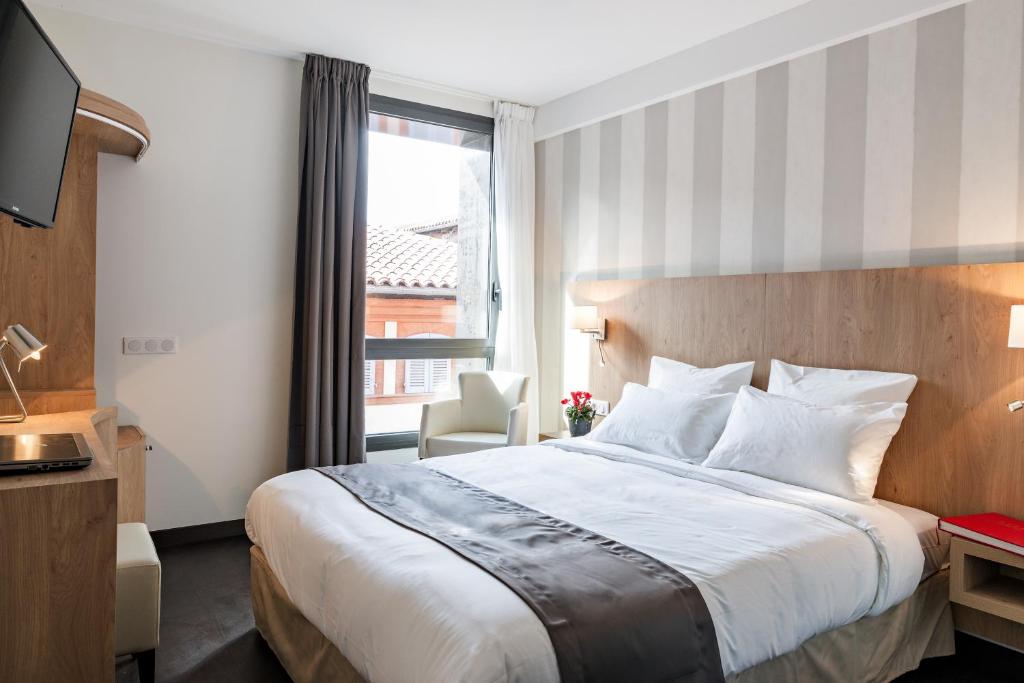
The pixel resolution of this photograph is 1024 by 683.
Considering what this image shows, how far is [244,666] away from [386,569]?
1101 millimetres

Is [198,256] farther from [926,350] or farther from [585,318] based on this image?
[926,350]

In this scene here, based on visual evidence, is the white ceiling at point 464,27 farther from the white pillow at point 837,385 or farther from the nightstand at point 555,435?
the nightstand at point 555,435

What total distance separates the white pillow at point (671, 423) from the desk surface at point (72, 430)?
92.3 inches

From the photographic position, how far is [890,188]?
322cm

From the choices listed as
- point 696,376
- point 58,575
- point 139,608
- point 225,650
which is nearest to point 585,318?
point 696,376

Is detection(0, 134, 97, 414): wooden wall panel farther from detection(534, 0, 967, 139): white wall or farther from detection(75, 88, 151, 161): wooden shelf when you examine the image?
detection(534, 0, 967, 139): white wall

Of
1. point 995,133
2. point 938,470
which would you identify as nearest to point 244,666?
point 938,470

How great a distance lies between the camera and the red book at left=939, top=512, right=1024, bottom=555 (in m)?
2.42

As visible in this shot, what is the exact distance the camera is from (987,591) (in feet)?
8.45

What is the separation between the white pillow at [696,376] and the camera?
3.63m

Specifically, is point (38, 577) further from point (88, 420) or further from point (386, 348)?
point (386, 348)

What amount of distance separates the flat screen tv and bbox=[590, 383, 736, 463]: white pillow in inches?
105

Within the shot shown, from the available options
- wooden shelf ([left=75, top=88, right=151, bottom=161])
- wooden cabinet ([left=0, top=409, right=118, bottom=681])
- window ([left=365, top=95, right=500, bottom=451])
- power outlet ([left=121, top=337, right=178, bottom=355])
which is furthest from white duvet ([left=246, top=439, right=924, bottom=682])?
window ([left=365, top=95, right=500, bottom=451])

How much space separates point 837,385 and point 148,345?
139 inches
